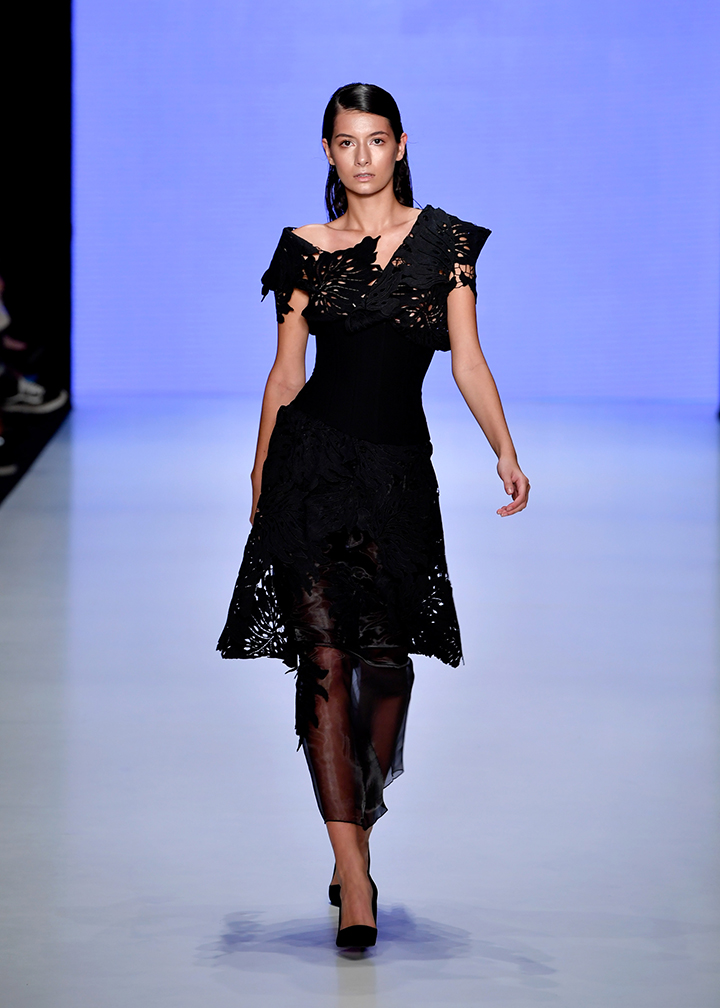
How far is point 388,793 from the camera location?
8.80 ft

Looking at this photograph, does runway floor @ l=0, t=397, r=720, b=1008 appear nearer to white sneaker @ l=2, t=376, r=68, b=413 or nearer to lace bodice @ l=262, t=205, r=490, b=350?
lace bodice @ l=262, t=205, r=490, b=350

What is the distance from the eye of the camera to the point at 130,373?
10.1m

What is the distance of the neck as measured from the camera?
2.13 metres

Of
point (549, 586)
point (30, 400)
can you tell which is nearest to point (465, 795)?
point (549, 586)

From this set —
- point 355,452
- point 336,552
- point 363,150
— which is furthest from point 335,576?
point 363,150

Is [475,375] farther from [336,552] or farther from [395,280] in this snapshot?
[336,552]

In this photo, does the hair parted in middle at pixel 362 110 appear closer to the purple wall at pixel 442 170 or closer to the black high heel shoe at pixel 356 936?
the black high heel shoe at pixel 356 936

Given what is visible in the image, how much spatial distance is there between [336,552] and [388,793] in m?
0.72

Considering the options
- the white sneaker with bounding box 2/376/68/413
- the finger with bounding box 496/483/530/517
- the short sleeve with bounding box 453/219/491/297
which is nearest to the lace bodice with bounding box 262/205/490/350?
the short sleeve with bounding box 453/219/491/297

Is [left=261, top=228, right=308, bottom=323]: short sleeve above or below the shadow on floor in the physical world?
above

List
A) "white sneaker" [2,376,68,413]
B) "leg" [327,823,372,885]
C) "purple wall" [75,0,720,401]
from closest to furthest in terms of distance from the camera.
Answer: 1. "leg" [327,823,372,885]
2. "white sneaker" [2,376,68,413]
3. "purple wall" [75,0,720,401]

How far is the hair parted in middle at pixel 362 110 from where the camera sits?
6.85 ft

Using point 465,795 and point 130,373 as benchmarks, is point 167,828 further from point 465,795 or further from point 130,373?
point 130,373

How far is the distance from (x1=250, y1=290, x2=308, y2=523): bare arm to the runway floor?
22.4 inches
